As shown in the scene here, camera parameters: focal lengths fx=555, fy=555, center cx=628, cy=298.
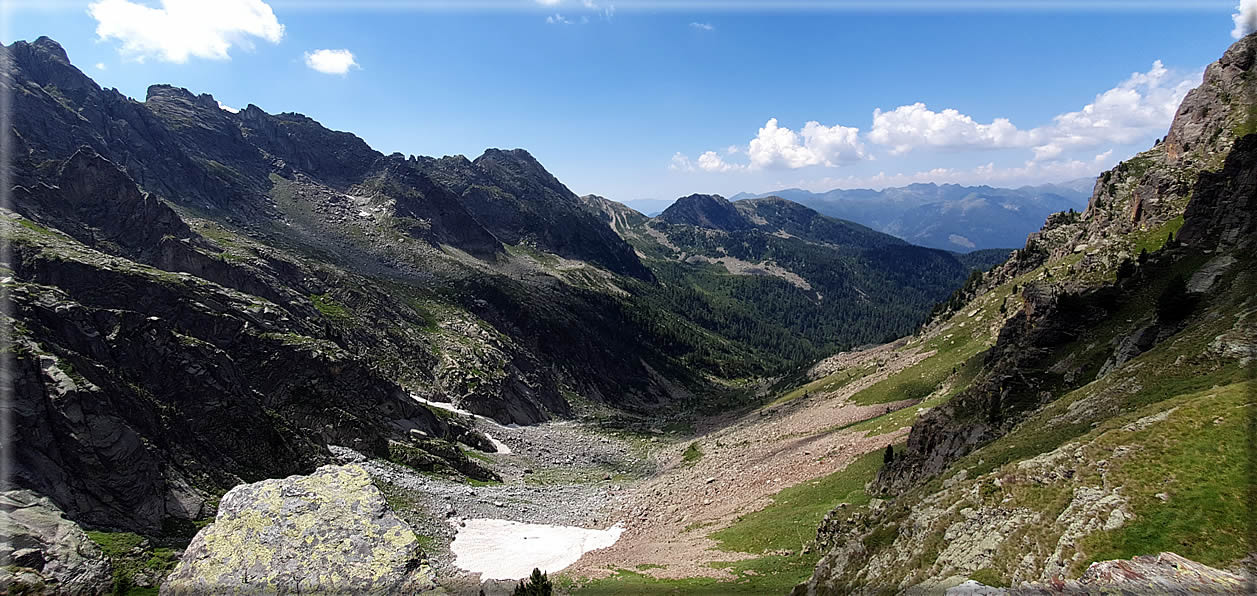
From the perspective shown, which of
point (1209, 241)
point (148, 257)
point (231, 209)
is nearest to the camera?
A: point (1209, 241)

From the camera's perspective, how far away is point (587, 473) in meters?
76.6

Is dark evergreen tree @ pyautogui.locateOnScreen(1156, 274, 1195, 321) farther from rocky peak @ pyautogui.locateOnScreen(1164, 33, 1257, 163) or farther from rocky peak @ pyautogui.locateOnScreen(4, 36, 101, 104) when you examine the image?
rocky peak @ pyautogui.locateOnScreen(4, 36, 101, 104)

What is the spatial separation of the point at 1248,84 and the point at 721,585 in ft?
320

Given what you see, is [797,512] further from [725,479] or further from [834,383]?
[834,383]

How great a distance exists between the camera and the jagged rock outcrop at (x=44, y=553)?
→ 74.5 feet

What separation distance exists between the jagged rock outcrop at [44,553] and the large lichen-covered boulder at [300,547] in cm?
317

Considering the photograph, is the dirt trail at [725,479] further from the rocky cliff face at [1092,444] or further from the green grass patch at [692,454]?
the rocky cliff face at [1092,444]

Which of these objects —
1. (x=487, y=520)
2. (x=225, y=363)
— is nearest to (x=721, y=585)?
(x=487, y=520)

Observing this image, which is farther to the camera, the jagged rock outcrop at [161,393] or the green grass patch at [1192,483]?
the jagged rock outcrop at [161,393]

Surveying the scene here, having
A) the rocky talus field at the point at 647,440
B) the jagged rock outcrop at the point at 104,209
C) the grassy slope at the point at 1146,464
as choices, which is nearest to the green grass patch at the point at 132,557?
the rocky talus field at the point at 647,440

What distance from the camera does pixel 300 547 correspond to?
27375 mm

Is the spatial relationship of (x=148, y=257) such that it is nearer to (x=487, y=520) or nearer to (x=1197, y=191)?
(x=487, y=520)

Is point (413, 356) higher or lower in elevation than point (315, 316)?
lower

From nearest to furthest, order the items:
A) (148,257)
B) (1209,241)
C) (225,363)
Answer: (1209,241) → (225,363) → (148,257)
